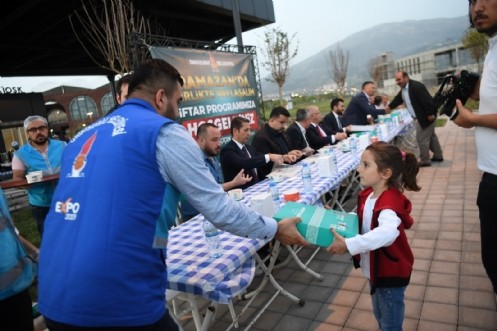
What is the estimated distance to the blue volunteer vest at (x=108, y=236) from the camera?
1.09 metres

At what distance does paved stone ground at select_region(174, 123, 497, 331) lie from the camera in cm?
235

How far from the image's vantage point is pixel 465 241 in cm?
338

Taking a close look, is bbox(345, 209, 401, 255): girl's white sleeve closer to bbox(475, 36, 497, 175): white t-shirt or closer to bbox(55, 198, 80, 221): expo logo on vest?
bbox(475, 36, 497, 175): white t-shirt

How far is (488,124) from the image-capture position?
1618mm

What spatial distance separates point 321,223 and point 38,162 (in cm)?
364

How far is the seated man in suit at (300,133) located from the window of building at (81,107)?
43.8 meters

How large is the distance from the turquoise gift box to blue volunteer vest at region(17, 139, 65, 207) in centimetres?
318

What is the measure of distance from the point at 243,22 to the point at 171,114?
11.4m

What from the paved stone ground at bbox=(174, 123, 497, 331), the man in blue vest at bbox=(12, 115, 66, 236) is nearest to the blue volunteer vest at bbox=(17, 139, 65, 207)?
the man in blue vest at bbox=(12, 115, 66, 236)

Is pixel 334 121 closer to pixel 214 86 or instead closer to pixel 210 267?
pixel 214 86

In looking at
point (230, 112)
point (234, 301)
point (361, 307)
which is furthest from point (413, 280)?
point (230, 112)

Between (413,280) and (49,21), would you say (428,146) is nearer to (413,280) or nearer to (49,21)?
(413,280)

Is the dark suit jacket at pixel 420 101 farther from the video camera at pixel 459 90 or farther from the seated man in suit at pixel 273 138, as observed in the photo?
the video camera at pixel 459 90

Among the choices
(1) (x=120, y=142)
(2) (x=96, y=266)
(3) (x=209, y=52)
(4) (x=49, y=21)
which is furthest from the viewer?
(4) (x=49, y=21)
